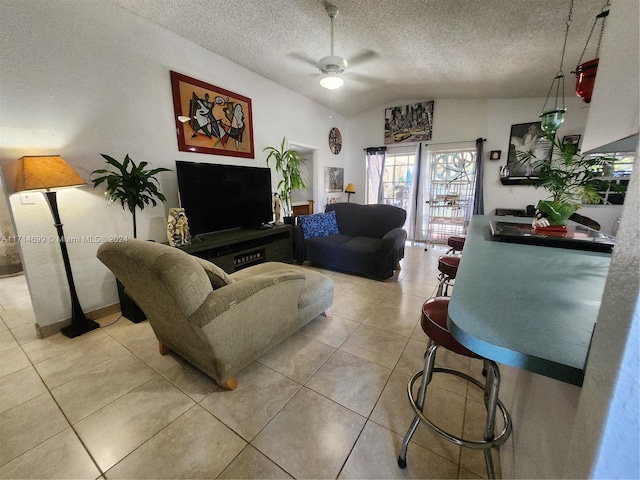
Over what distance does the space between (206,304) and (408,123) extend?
18.0 feet

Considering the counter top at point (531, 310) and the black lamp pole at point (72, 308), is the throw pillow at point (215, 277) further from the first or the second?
the black lamp pole at point (72, 308)

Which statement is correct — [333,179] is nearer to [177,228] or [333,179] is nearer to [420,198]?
[420,198]

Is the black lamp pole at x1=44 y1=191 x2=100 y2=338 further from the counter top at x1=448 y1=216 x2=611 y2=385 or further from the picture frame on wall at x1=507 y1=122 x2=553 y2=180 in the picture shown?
the picture frame on wall at x1=507 y1=122 x2=553 y2=180

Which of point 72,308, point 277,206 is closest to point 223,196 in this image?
point 277,206

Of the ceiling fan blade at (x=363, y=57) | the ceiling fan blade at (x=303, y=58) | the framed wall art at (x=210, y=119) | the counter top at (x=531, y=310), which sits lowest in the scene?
the counter top at (x=531, y=310)

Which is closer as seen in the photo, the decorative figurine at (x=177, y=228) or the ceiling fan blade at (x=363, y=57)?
the decorative figurine at (x=177, y=228)

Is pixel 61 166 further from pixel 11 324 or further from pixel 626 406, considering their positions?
pixel 626 406

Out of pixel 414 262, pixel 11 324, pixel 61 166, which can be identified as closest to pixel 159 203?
pixel 61 166

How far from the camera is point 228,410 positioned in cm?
141

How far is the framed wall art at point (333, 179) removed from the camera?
5.50 m

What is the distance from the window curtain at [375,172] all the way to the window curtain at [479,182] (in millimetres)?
1815

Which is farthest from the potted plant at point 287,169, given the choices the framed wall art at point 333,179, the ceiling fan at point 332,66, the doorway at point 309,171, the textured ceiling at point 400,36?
the framed wall art at point 333,179

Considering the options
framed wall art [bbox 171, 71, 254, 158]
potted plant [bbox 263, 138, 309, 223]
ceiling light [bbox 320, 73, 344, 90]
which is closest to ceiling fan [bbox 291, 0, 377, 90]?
ceiling light [bbox 320, 73, 344, 90]

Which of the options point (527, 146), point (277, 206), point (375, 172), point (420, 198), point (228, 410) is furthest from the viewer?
point (375, 172)
